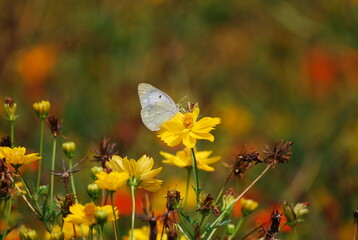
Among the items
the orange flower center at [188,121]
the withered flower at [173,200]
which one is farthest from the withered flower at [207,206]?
the orange flower center at [188,121]

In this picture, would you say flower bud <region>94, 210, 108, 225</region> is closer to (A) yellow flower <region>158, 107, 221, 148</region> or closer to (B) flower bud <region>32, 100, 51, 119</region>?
(A) yellow flower <region>158, 107, 221, 148</region>

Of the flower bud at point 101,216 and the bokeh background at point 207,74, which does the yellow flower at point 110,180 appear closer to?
the flower bud at point 101,216

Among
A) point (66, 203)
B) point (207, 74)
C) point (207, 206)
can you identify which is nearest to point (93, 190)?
point (66, 203)

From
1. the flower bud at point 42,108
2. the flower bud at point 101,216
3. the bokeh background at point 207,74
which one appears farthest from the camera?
the bokeh background at point 207,74

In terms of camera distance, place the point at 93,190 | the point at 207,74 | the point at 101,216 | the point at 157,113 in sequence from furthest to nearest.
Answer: the point at 207,74 → the point at 157,113 → the point at 93,190 → the point at 101,216

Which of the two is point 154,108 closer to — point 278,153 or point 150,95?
point 150,95

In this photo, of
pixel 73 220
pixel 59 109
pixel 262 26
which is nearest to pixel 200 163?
Answer: pixel 73 220
